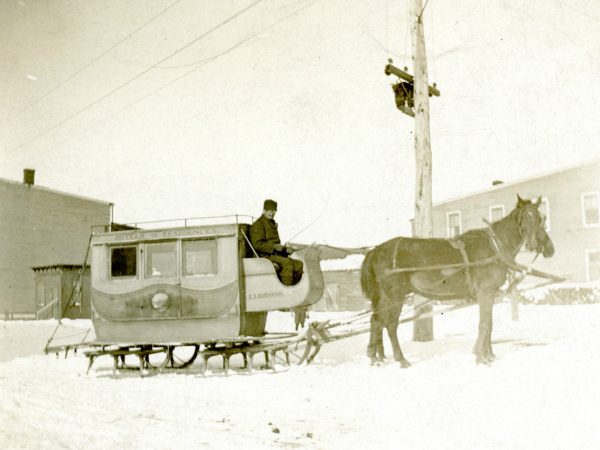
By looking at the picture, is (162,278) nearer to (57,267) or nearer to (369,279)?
(369,279)

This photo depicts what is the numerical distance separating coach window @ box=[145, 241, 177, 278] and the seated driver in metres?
1.35

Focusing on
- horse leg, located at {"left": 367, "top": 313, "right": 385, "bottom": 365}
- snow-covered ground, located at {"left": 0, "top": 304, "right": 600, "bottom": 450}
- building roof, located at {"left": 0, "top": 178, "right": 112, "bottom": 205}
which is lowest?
snow-covered ground, located at {"left": 0, "top": 304, "right": 600, "bottom": 450}

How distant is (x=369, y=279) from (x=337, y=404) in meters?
3.14

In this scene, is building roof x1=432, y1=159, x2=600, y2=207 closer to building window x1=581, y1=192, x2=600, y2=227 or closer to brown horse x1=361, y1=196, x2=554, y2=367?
building window x1=581, y1=192, x2=600, y2=227

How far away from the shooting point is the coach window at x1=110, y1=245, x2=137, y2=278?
382 inches

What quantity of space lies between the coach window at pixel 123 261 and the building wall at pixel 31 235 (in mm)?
21345

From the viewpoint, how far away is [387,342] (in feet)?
39.8

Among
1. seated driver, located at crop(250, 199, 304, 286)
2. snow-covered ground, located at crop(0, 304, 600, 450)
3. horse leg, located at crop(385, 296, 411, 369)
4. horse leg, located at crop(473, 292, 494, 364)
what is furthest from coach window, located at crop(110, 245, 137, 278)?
horse leg, located at crop(473, 292, 494, 364)

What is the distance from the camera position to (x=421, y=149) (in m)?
11.2

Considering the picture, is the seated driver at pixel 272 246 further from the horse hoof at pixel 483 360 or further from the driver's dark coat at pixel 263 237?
the horse hoof at pixel 483 360

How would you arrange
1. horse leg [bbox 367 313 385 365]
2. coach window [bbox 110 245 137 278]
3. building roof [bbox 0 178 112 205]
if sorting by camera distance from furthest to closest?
building roof [bbox 0 178 112 205], coach window [bbox 110 245 137 278], horse leg [bbox 367 313 385 365]

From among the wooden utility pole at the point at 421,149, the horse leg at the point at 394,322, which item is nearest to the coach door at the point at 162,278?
the horse leg at the point at 394,322

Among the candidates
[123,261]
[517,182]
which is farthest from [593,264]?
[123,261]

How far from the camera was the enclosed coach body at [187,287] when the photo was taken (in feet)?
29.7
